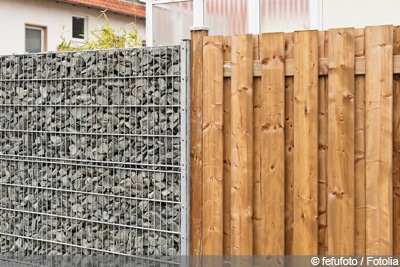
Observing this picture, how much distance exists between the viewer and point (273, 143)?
4.07 m

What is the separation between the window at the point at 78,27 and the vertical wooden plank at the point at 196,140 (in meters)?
13.3

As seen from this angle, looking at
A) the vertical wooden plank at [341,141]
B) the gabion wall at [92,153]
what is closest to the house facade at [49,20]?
Result: the gabion wall at [92,153]


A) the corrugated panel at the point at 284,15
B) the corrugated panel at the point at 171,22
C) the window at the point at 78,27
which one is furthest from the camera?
the window at the point at 78,27

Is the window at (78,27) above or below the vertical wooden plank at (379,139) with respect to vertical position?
above

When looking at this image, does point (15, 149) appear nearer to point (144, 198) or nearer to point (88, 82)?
point (88, 82)

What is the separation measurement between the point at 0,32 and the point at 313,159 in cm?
1244

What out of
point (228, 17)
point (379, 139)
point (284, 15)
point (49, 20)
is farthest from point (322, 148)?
point (49, 20)

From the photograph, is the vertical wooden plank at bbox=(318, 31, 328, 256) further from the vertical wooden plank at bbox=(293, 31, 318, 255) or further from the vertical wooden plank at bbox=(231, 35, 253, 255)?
the vertical wooden plank at bbox=(231, 35, 253, 255)

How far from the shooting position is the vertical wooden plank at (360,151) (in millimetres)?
Result: 3848

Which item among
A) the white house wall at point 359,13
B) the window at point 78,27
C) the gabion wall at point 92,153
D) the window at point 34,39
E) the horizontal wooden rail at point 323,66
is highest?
the window at point 78,27

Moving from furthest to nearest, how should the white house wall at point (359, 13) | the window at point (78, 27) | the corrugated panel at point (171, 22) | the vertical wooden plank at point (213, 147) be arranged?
1. the window at point (78, 27)
2. the corrugated panel at point (171, 22)
3. the white house wall at point (359, 13)
4. the vertical wooden plank at point (213, 147)

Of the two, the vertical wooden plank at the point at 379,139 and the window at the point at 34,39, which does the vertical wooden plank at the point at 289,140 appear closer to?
the vertical wooden plank at the point at 379,139

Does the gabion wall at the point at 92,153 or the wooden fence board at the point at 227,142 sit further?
the gabion wall at the point at 92,153

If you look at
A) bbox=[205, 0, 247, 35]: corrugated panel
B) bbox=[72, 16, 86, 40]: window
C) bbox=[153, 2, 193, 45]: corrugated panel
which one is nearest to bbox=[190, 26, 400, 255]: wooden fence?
bbox=[205, 0, 247, 35]: corrugated panel
